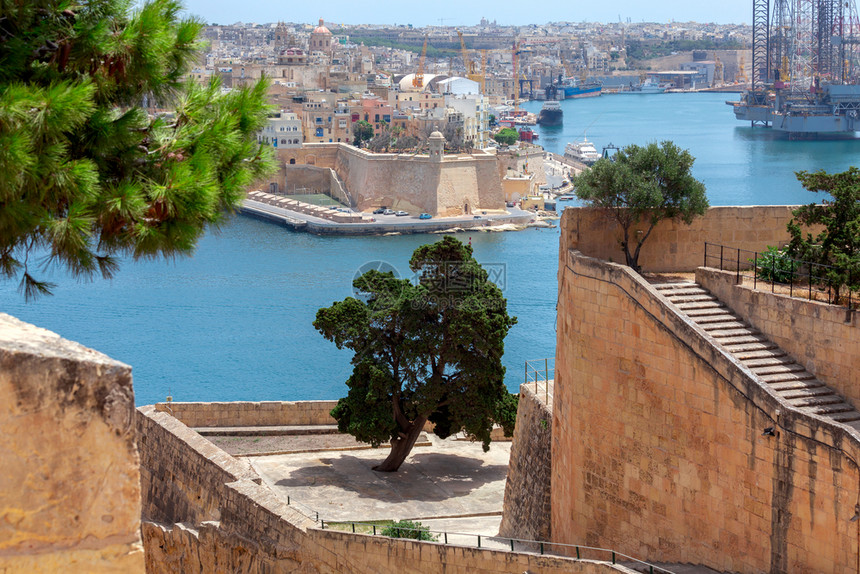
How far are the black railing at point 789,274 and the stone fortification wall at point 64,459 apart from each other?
6430 mm

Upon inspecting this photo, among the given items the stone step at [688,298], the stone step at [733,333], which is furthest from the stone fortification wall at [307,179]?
the stone step at [733,333]

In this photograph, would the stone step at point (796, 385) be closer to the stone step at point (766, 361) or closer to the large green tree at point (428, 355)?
Result: the stone step at point (766, 361)

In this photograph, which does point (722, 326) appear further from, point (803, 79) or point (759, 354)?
point (803, 79)

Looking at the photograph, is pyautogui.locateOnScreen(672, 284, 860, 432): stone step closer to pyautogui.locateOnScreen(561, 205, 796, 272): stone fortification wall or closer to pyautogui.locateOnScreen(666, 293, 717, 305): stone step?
pyautogui.locateOnScreen(666, 293, 717, 305): stone step

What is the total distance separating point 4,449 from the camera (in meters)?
2.73

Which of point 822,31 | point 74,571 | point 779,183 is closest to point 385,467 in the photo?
A: point 74,571

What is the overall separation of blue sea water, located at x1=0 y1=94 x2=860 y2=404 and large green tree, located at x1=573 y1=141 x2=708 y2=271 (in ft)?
67.4

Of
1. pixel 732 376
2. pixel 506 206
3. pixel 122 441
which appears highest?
pixel 122 441

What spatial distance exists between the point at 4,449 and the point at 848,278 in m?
7.11

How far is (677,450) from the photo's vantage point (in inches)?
335

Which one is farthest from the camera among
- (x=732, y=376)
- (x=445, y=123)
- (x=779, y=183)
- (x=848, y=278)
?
(x=445, y=123)

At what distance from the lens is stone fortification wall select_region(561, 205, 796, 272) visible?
10461mm

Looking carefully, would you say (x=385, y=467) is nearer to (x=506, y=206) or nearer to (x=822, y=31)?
(x=506, y=206)

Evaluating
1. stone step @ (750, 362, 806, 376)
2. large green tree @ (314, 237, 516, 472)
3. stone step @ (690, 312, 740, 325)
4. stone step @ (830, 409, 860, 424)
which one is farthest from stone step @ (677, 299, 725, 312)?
large green tree @ (314, 237, 516, 472)
